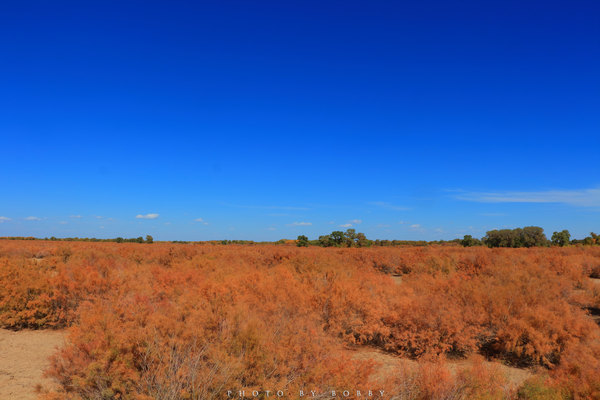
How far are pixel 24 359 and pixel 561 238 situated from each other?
53166 millimetres

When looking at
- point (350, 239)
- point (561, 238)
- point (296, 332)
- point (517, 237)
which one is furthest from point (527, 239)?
point (296, 332)

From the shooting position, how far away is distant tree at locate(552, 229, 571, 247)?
141 feet

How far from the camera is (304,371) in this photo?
15.8 ft

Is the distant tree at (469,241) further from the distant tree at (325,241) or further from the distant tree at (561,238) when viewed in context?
the distant tree at (325,241)

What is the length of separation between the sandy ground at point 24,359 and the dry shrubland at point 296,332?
0.49 m

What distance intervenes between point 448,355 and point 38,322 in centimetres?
1061

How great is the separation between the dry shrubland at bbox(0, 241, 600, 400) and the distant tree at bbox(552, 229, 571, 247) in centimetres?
3651

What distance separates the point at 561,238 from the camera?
1704 inches

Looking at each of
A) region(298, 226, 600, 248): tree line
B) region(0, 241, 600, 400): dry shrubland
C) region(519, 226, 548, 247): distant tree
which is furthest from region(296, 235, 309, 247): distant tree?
region(0, 241, 600, 400): dry shrubland

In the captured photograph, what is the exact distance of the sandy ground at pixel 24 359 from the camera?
5.85 metres

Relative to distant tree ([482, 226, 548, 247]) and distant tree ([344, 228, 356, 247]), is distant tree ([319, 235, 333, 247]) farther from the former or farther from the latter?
distant tree ([482, 226, 548, 247])

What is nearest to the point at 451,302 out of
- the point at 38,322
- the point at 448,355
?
the point at 448,355

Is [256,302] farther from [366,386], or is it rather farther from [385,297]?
[385,297]

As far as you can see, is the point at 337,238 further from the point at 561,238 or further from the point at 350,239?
the point at 561,238
